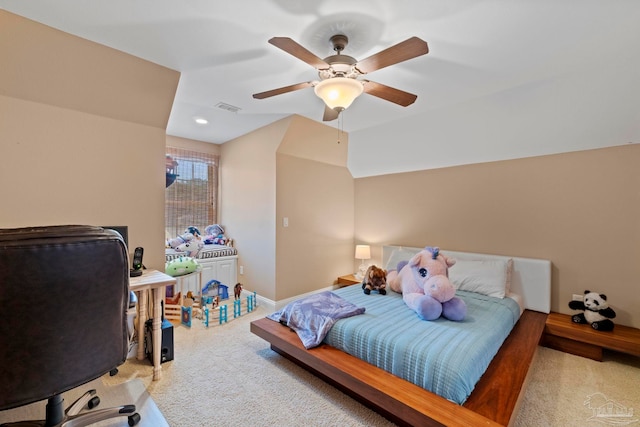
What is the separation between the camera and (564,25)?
1684mm

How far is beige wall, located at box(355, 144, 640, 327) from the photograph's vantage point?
2.49 metres

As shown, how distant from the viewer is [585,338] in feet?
7.79

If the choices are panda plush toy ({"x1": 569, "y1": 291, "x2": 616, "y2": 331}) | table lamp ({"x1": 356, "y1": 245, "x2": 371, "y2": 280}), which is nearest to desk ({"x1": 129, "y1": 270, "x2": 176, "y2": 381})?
table lamp ({"x1": 356, "y1": 245, "x2": 371, "y2": 280})

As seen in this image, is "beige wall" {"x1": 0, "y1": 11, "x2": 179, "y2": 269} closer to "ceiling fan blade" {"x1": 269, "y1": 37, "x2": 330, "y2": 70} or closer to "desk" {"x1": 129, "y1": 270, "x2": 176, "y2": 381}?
"desk" {"x1": 129, "y1": 270, "x2": 176, "y2": 381}

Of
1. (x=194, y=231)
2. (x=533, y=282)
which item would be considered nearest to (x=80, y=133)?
(x=194, y=231)

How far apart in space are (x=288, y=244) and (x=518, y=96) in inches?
117

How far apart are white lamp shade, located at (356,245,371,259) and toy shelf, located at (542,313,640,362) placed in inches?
86.9

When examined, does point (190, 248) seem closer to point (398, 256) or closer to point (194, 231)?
point (194, 231)

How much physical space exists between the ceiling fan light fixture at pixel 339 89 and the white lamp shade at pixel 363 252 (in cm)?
282

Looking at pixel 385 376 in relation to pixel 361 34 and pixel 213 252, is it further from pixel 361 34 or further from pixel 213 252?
pixel 213 252

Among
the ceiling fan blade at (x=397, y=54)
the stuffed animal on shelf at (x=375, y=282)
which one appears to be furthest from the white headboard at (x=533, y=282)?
the ceiling fan blade at (x=397, y=54)

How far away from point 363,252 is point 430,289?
2.03 meters

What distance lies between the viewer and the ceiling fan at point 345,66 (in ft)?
4.75

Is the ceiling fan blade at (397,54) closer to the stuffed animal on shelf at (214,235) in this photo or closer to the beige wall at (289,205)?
the beige wall at (289,205)
